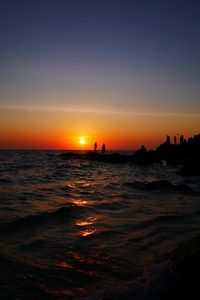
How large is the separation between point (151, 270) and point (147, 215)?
505 centimetres

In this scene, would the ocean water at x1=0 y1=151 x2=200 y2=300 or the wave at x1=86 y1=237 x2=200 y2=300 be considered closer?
the wave at x1=86 y1=237 x2=200 y2=300

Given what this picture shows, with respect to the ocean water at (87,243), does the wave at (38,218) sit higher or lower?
higher

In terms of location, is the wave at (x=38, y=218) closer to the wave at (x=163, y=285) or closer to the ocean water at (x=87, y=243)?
the ocean water at (x=87, y=243)

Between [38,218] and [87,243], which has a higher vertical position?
[38,218]

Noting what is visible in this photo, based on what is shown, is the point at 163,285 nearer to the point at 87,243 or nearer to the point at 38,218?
the point at 87,243

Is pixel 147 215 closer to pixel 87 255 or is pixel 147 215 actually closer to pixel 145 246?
pixel 145 246

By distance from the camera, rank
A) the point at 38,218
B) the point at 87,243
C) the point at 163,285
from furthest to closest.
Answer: the point at 38,218 → the point at 87,243 → the point at 163,285

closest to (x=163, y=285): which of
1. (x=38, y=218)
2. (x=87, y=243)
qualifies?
(x=87, y=243)

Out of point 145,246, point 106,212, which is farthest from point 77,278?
point 106,212

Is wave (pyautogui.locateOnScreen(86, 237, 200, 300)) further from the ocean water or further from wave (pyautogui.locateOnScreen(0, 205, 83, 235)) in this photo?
wave (pyautogui.locateOnScreen(0, 205, 83, 235))

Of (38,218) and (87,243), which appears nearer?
(87,243)

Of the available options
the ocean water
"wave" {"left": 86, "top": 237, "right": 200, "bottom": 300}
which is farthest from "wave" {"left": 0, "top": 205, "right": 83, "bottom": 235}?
"wave" {"left": 86, "top": 237, "right": 200, "bottom": 300}

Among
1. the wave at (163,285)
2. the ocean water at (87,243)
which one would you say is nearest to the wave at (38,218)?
the ocean water at (87,243)

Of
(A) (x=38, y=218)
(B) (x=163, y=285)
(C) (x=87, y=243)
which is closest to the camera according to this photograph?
(B) (x=163, y=285)
